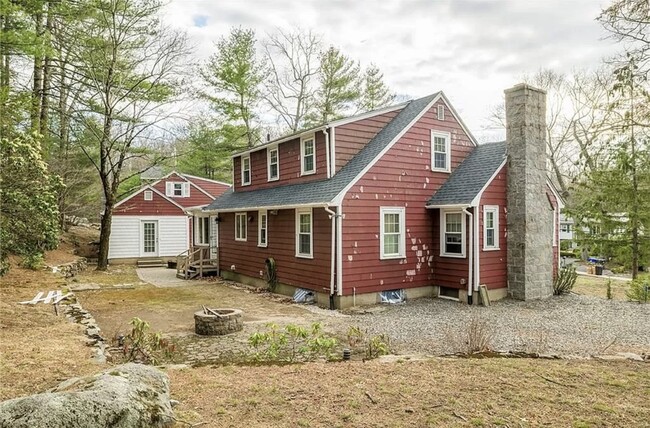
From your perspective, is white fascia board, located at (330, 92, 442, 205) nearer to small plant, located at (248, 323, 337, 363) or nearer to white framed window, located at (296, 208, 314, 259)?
white framed window, located at (296, 208, 314, 259)

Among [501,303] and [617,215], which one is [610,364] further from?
[617,215]

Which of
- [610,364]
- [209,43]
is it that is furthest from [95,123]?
[610,364]

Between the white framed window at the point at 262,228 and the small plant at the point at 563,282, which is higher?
the white framed window at the point at 262,228

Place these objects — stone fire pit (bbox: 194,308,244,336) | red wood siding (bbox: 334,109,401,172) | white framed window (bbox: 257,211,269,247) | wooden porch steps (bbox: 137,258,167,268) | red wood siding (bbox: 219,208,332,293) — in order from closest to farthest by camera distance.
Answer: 1. stone fire pit (bbox: 194,308,244,336)
2. red wood siding (bbox: 219,208,332,293)
3. red wood siding (bbox: 334,109,401,172)
4. white framed window (bbox: 257,211,269,247)
5. wooden porch steps (bbox: 137,258,167,268)

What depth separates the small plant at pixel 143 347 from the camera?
6.79 m

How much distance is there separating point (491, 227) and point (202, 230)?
14.5m

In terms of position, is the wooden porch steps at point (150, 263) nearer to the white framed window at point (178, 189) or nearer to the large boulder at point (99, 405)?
the white framed window at point (178, 189)

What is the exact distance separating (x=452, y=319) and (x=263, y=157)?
34.6ft

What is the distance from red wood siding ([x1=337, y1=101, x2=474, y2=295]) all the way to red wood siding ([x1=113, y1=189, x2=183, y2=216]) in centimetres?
1755

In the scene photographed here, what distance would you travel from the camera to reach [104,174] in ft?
67.3

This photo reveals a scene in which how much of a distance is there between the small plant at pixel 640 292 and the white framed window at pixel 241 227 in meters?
13.9

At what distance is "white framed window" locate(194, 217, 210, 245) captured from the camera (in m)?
21.9

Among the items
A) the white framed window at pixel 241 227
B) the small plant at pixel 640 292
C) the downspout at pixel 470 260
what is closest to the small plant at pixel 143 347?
the downspout at pixel 470 260

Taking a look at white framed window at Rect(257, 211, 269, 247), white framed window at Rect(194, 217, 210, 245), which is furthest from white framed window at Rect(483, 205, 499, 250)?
white framed window at Rect(194, 217, 210, 245)
